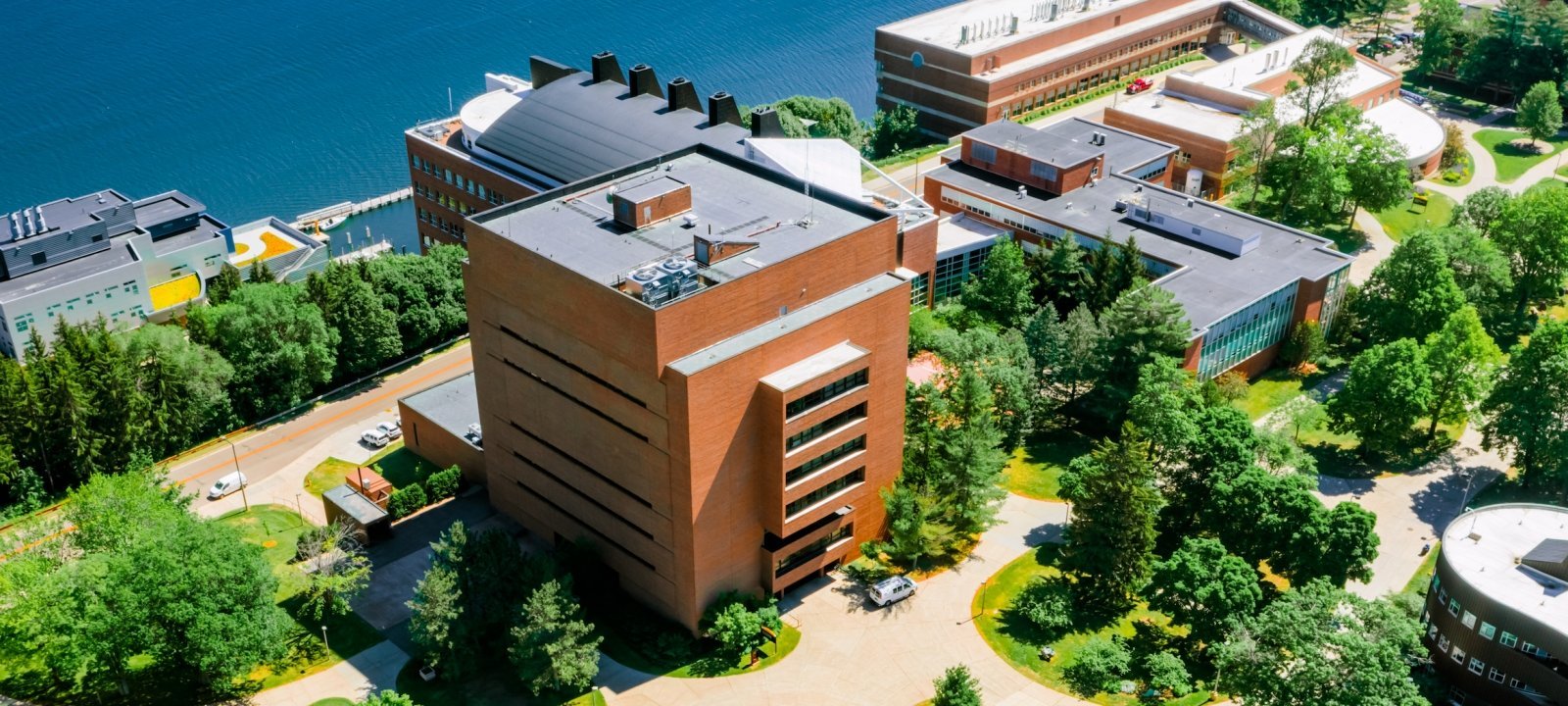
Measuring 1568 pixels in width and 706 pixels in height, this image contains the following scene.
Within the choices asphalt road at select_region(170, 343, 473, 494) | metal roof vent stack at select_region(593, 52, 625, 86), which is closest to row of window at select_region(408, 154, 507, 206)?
metal roof vent stack at select_region(593, 52, 625, 86)

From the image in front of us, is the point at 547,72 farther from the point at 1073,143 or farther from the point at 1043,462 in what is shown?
the point at 1043,462

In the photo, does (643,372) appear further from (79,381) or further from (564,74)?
(564,74)

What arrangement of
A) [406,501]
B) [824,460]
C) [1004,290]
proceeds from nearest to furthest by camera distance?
1. [824,460]
2. [406,501]
3. [1004,290]

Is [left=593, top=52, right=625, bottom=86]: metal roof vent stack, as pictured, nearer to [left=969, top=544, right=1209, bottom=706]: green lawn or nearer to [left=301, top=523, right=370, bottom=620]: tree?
[left=301, top=523, right=370, bottom=620]: tree

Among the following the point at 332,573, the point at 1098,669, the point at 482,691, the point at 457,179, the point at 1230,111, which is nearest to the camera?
the point at 1098,669

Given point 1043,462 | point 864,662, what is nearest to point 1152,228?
point 1043,462

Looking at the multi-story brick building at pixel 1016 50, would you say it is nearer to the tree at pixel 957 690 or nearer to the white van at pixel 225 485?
the white van at pixel 225 485

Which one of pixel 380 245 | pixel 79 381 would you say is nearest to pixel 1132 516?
pixel 79 381

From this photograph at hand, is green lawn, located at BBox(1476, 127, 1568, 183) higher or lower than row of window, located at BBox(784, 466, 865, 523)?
lower
